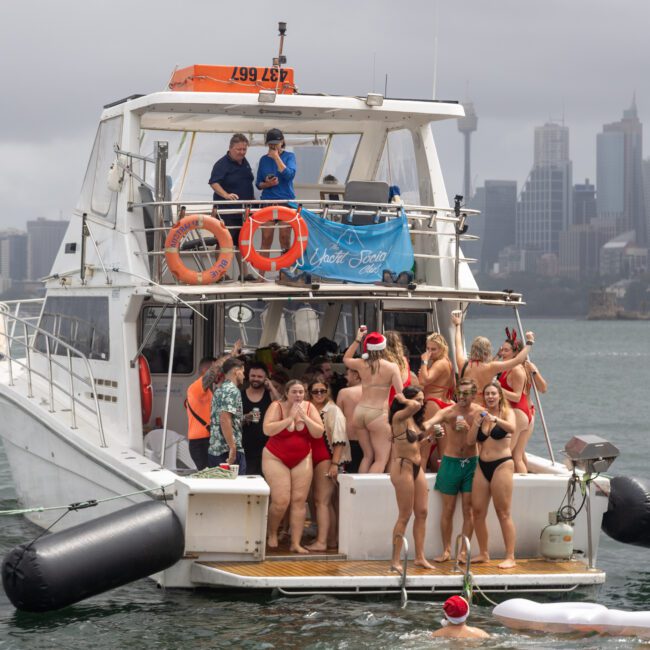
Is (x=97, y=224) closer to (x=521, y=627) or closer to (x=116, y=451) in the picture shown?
(x=116, y=451)

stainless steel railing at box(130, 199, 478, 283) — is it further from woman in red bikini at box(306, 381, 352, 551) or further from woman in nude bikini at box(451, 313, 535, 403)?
woman in red bikini at box(306, 381, 352, 551)

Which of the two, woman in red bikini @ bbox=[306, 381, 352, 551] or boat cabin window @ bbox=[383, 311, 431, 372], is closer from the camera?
woman in red bikini @ bbox=[306, 381, 352, 551]

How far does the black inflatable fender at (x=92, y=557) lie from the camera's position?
10.2 metres

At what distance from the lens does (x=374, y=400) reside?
11602 millimetres

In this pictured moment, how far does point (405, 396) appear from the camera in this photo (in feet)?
35.8

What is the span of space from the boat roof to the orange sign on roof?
0.28m

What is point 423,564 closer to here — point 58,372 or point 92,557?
point 92,557

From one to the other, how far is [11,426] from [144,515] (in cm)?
467

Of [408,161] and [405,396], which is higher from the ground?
[408,161]

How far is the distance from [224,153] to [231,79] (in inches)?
49.3

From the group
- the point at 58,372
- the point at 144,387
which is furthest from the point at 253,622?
the point at 58,372

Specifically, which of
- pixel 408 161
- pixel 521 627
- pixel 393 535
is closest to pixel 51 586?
pixel 393 535

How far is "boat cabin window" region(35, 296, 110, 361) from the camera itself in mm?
13086

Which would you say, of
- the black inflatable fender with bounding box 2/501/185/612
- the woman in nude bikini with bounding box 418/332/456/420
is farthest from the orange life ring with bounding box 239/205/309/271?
the black inflatable fender with bounding box 2/501/185/612
